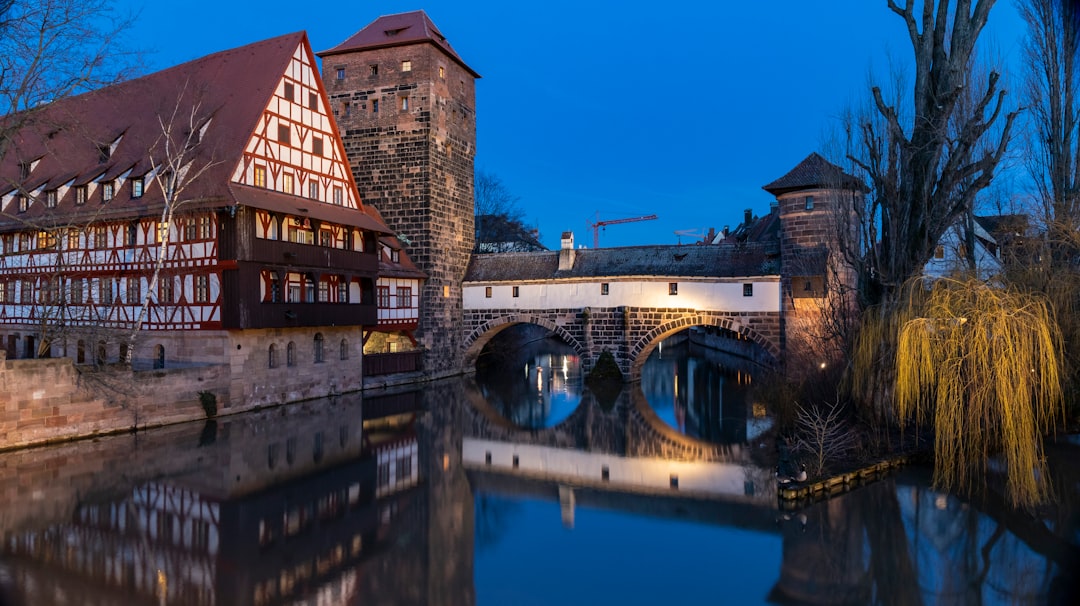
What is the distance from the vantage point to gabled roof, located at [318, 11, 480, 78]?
25.1 m

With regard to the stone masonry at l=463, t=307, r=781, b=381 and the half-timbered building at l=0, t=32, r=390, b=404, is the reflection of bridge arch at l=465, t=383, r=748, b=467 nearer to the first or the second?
the stone masonry at l=463, t=307, r=781, b=381

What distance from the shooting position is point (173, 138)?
61.9 feet

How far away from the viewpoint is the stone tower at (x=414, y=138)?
82.7ft

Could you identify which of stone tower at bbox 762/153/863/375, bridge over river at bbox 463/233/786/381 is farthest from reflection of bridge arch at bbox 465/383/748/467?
stone tower at bbox 762/153/863/375

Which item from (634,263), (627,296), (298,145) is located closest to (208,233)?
(298,145)

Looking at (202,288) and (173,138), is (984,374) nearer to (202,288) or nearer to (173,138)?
Result: (202,288)

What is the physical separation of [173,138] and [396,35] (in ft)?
32.2

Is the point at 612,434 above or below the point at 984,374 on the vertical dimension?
below

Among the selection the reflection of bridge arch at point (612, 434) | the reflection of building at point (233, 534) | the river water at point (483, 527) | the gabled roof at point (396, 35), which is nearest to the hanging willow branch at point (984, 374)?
the river water at point (483, 527)

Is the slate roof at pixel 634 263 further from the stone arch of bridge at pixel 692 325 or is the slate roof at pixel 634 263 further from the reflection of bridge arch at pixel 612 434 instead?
the reflection of bridge arch at pixel 612 434

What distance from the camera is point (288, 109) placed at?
19.1 metres

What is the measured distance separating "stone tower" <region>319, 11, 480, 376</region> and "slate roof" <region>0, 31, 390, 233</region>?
3.87 meters

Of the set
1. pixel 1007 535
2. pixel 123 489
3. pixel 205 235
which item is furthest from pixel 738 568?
pixel 205 235

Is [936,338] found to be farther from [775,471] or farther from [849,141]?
[849,141]
